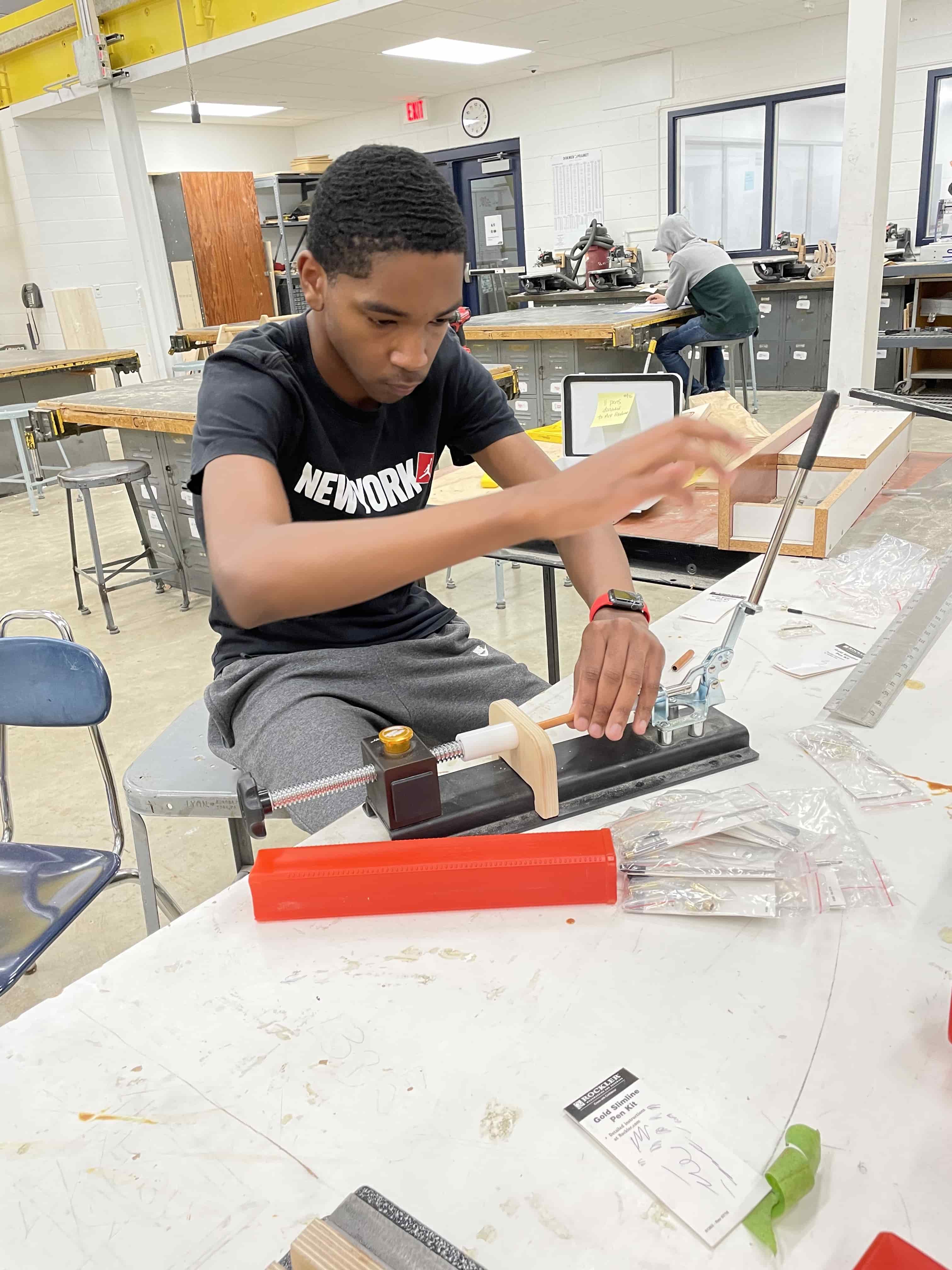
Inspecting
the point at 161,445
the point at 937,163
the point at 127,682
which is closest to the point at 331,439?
the point at 127,682

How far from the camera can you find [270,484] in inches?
40.8

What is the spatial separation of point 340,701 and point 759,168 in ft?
Answer: 24.3

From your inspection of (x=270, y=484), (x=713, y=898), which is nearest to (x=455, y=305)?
(x=270, y=484)

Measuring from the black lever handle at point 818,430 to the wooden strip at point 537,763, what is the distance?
1.42 ft

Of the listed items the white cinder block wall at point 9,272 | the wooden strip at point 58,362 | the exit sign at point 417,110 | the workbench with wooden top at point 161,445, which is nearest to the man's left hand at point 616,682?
the workbench with wooden top at point 161,445

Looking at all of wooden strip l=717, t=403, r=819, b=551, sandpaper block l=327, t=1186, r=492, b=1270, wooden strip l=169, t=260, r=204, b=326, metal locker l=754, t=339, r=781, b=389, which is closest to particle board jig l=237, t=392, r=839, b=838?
sandpaper block l=327, t=1186, r=492, b=1270

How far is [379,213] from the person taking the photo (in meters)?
1.00

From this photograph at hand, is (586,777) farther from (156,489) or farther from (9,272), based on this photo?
(9,272)

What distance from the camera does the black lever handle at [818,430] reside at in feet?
3.37

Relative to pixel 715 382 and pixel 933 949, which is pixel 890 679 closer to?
pixel 933 949

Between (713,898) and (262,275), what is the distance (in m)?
10.1

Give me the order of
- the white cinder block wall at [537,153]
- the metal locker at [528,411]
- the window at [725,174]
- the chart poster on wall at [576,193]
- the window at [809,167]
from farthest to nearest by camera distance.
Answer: the chart poster on wall at [576,193] → the window at [725,174] → the window at [809,167] → the white cinder block wall at [537,153] → the metal locker at [528,411]

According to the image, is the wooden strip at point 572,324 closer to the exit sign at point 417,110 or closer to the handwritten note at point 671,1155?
the exit sign at point 417,110

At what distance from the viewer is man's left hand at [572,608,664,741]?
1.03 m
